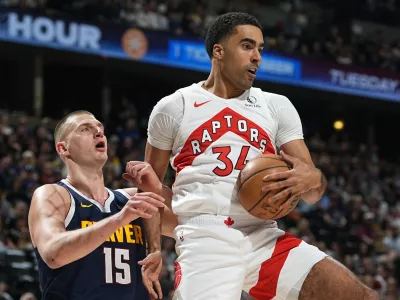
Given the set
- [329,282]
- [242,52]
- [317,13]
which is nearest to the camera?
[329,282]

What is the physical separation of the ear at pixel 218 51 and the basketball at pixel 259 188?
29.4 inches

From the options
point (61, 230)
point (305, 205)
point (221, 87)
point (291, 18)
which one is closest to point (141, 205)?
point (61, 230)

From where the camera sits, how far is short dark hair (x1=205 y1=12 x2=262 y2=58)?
441 centimetres

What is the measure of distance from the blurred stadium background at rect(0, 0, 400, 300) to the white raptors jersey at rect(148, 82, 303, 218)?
537cm

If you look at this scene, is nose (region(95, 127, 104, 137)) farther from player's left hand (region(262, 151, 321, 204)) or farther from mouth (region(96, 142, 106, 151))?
player's left hand (region(262, 151, 321, 204))

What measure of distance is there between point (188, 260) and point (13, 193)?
6.88 m

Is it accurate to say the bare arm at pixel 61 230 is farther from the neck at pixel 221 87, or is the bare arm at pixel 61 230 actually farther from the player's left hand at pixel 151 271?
the neck at pixel 221 87

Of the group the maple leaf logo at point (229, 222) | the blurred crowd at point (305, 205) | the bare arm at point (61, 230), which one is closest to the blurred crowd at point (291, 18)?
the blurred crowd at point (305, 205)

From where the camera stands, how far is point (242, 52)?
14.3 feet

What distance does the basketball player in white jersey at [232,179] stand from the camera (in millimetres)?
4070

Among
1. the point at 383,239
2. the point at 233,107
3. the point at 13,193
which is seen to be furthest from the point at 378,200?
the point at 233,107

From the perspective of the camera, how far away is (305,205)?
15.4 metres

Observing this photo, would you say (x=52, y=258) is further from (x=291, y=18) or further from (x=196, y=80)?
(x=291, y=18)

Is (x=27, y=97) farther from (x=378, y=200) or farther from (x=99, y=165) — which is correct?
(x=99, y=165)
